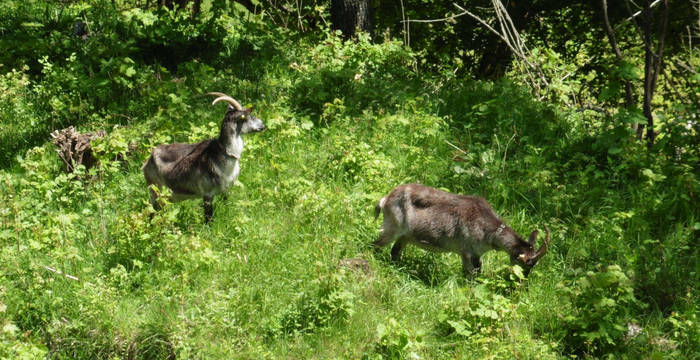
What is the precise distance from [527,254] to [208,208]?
310cm

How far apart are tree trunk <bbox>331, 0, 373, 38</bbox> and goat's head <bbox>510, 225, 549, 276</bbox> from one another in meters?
6.24

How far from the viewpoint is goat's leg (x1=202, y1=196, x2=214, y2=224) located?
298 inches

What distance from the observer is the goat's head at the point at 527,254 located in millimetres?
6672

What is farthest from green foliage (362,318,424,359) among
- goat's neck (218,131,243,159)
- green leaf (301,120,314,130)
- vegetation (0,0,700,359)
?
green leaf (301,120,314,130)

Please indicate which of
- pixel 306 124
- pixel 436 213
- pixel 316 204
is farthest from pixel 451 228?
pixel 306 124

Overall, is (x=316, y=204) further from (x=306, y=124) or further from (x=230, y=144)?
(x=306, y=124)

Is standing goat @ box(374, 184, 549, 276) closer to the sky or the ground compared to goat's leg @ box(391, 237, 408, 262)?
closer to the sky

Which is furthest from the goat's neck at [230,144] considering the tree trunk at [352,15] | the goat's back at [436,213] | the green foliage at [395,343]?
the tree trunk at [352,15]

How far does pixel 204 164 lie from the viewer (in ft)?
25.1

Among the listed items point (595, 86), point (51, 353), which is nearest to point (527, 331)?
point (51, 353)

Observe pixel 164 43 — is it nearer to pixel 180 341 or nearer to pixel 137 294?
pixel 137 294

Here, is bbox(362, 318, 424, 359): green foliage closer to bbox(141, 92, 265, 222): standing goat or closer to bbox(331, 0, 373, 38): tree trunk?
bbox(141, 92, 265, 222): standing goat

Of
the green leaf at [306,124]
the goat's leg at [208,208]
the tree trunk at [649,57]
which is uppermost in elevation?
the tree trunk at [649,57]

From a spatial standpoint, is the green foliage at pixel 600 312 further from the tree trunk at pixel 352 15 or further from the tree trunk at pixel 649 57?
the tree trunk at pixel 352 15
